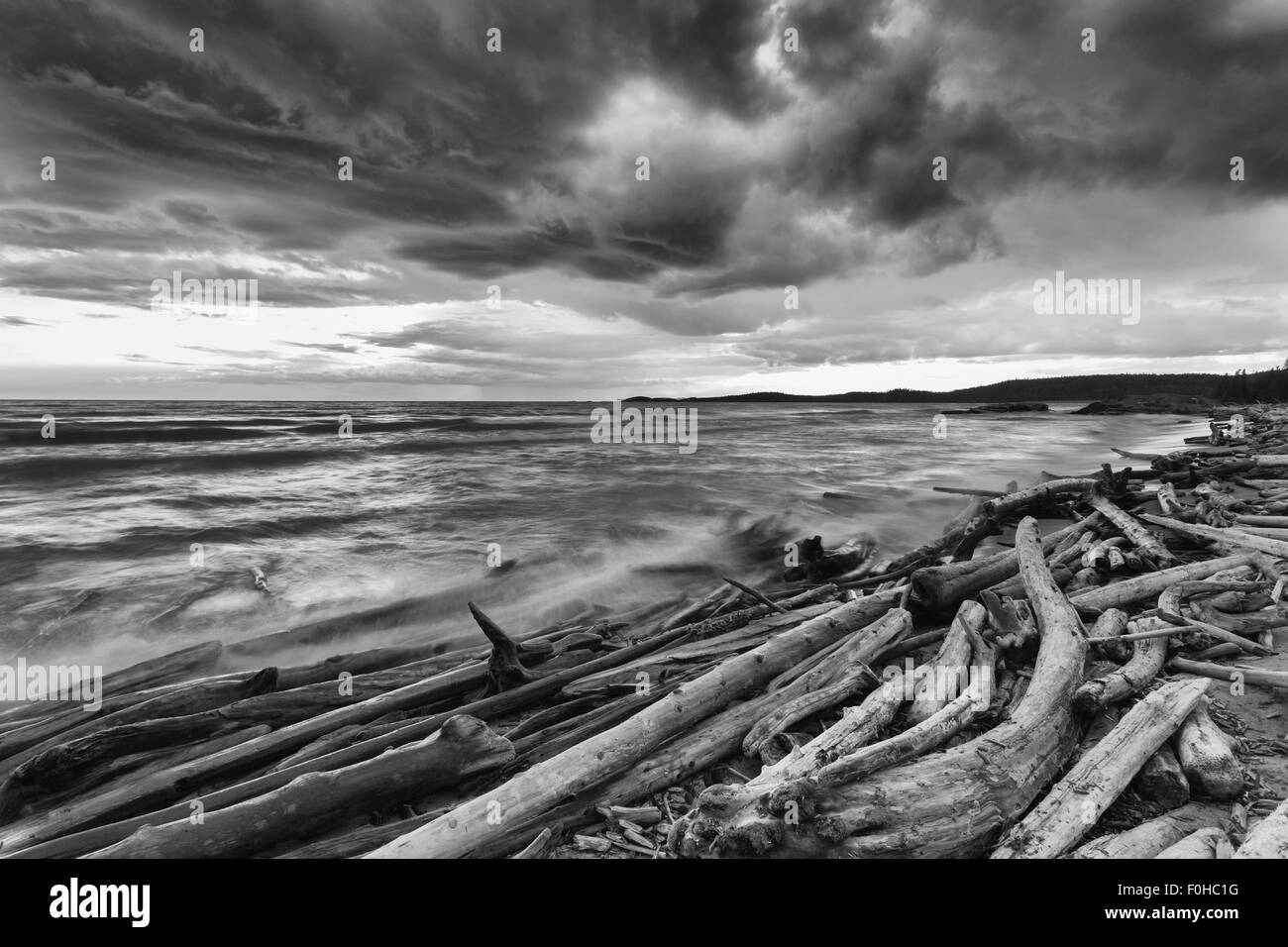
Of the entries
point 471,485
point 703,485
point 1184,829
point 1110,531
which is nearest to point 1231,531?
point 1110,531

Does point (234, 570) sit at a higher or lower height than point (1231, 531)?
lower

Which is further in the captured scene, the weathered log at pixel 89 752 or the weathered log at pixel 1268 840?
the weathered log at pixel 89 752

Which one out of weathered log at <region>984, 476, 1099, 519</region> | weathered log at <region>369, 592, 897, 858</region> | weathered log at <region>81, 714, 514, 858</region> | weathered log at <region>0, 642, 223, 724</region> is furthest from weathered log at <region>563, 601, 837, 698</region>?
weathered log at <region>984, 476, 1099, 519</region>

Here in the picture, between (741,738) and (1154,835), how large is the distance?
2.19m

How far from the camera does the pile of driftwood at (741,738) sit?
2.76 meters

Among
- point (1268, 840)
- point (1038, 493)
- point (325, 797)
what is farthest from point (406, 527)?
point (1268, 840)

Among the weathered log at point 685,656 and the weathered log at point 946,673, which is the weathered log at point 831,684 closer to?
the weathered log at point 946,673

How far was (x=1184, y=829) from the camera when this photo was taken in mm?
2770

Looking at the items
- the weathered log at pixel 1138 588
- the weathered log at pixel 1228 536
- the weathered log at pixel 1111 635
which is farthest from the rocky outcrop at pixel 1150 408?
the weathered log at pixel 1111 635

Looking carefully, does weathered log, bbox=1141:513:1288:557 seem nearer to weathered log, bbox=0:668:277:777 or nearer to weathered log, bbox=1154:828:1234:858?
weathered log, bbox=1154:828:1234:858

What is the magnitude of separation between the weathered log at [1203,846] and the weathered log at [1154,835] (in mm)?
50

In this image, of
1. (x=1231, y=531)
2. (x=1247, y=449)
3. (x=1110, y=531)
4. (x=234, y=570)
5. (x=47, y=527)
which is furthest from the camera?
(x=1247, y=449)
